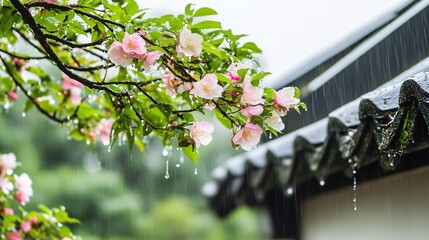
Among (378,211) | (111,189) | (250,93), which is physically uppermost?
(111,189)

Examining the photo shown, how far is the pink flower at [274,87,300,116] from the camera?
5.46 ft

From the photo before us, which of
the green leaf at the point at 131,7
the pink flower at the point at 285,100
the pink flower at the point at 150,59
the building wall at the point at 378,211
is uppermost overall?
the green leaf at the point at 131,7

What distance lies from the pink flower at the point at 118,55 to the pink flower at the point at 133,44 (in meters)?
0.02

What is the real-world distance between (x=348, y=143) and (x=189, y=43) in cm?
99

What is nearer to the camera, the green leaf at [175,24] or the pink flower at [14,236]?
the green leaf at [175,24]

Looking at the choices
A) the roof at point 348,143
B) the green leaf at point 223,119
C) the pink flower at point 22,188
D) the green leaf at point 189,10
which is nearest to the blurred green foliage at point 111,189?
the roof at point 348,143

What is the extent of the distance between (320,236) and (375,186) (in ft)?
2.20

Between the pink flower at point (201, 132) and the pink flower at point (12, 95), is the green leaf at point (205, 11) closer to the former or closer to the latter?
the pink flower at point (201, 132)

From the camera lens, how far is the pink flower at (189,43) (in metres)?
1.60

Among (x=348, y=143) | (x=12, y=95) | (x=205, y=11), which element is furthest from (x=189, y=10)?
(x=12, y=95)

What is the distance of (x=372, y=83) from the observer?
2.80 meters

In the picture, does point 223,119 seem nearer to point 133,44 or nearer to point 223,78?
point 223,78

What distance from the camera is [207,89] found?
162cm

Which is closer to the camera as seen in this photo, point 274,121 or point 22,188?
point 274,121
